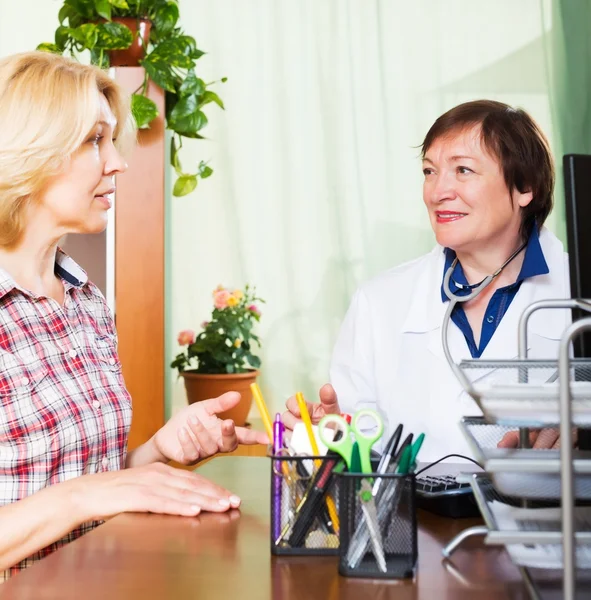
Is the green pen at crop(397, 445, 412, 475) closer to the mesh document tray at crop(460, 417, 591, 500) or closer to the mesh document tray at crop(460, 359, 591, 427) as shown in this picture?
the mesh document tray at crop(460, 417, 591, 500)

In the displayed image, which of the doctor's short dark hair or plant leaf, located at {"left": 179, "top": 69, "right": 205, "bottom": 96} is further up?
plant leaf, located at {"left": 179, "top": 69, "right": 205, "bottom": 96}

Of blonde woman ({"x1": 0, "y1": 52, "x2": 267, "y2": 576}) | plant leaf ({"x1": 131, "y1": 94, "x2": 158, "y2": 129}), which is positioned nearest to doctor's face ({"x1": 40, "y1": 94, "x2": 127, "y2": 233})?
blonde woman ({"x1": 0, "y1": 52, "x2": 267, "y2": 576})

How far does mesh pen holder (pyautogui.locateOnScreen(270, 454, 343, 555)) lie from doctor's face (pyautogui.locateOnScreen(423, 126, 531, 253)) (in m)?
1.01

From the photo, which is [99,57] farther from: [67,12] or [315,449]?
[315,449]

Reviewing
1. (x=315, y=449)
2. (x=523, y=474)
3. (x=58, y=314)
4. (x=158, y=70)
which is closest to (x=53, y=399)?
(x=58, y=314)

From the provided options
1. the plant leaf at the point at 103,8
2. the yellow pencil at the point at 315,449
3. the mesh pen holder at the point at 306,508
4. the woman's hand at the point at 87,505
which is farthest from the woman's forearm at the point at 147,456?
the plant leaf at the point at 103,8

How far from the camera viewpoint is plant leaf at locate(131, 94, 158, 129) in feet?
9.84

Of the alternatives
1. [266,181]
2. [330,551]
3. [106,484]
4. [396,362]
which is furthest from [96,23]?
[330,551]

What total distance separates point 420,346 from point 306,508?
99 cm

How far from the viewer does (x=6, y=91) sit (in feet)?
5.20

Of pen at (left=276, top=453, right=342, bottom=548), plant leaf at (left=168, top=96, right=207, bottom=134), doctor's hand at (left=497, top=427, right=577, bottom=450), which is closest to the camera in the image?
pen at (left=276, top=453, right=342, bottom=548)

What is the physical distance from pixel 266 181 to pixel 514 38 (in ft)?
4.22

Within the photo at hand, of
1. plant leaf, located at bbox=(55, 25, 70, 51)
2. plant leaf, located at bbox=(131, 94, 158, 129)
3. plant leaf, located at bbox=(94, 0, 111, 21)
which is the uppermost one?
plant leaf, located at bbox=(94, 0, 111, 21)

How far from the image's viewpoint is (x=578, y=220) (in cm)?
83
